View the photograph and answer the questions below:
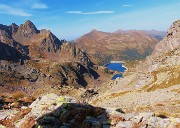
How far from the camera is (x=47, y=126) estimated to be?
79.4 feet

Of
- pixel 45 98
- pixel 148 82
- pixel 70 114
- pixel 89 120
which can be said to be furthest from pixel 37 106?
pixel 148 82

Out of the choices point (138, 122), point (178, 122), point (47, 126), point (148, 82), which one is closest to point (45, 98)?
point (47, 126)

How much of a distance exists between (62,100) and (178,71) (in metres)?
107

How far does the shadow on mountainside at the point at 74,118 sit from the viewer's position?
2452cm

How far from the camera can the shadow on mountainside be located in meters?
24.5

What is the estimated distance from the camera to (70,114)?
85.6ft

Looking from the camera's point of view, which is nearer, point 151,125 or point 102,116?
point 151,125

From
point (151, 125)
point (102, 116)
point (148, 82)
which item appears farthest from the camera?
point (148, 82)

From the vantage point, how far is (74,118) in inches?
1001

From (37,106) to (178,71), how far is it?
357ft

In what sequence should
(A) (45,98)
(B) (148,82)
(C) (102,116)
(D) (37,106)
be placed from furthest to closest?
(B) (148,82), (A) (45,98), (D) (37,106), (C) (102,116)

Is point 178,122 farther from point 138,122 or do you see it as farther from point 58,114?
point 58,114

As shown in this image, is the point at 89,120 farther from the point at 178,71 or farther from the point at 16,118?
the point at 178,71

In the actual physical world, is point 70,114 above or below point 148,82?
above
